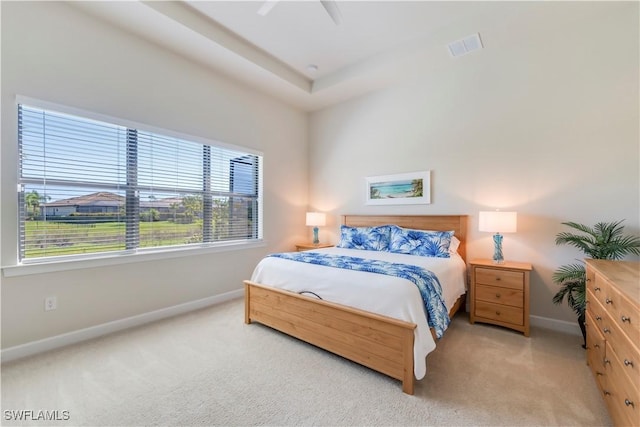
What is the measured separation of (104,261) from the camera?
2.67 metres

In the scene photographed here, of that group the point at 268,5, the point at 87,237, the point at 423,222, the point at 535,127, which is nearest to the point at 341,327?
the point at 423,222

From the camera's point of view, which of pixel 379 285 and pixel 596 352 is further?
pixel 379 285

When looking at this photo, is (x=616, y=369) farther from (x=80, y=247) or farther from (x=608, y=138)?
(x=80, y=247)

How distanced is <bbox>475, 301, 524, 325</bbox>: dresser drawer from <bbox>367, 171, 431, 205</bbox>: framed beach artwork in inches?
56.0

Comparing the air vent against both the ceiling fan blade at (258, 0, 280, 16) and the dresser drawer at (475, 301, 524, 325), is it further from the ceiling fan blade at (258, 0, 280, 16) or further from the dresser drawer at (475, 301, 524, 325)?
the dresser drawer at (475, 301, 524, 325)

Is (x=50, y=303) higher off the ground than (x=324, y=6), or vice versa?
(x=324, y=6)

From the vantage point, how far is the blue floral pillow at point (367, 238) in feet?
11.9

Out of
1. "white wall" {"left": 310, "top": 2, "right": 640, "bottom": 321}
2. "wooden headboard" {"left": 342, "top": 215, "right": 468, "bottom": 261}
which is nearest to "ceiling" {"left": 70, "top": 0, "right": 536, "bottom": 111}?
"white wall" {"left": 310, "top": 2, "right": 640, "bottom": 321}

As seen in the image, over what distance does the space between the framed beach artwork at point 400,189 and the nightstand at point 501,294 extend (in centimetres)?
115

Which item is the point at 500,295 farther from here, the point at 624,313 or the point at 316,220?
the point at 316,220

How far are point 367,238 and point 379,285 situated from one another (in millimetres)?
1715

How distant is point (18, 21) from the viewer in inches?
87.5

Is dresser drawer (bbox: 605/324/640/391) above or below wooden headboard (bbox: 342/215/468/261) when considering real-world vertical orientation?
below

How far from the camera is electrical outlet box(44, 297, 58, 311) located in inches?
93.2
